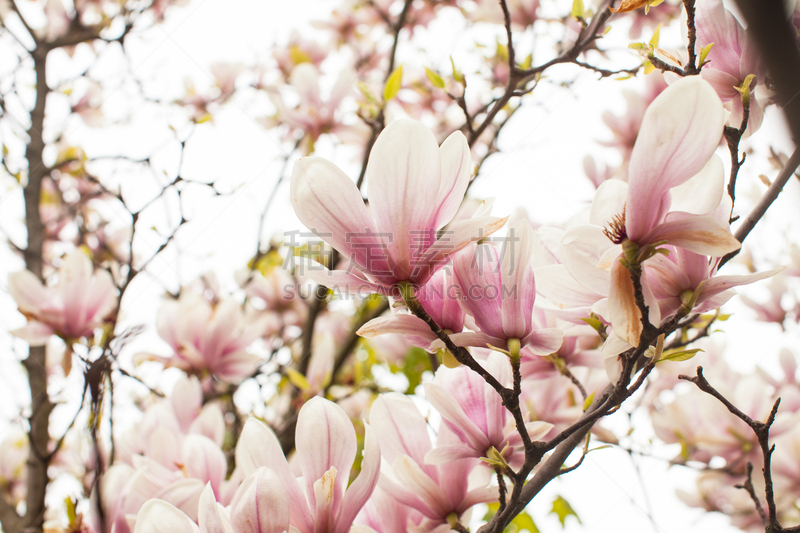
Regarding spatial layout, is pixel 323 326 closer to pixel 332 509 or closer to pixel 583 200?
pixel 583 200

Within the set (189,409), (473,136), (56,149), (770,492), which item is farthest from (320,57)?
(770,492)

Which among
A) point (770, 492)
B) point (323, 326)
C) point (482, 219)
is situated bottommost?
point (770, 492)

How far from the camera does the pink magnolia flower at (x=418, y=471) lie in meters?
0.71

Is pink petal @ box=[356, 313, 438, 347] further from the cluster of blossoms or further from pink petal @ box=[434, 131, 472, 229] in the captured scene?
pink petal @ box=[434, 131, 472, 229]

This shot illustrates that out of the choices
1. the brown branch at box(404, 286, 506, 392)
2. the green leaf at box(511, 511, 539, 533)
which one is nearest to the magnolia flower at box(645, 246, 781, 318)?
the brown branch at box(404, 286, 506, 392)

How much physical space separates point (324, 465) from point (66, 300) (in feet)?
3.64

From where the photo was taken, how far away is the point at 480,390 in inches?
27.6

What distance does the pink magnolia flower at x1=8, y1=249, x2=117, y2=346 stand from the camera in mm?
1365

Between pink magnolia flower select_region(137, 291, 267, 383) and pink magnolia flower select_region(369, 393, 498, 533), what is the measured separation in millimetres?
956

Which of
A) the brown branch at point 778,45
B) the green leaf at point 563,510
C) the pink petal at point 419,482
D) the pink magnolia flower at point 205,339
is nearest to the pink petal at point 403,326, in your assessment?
the pink petal at point 419,482

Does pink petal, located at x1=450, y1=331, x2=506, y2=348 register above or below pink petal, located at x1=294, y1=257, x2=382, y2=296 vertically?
below

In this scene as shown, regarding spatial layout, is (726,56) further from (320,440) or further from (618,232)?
(320,440)

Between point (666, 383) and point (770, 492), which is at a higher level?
point (666, 383)

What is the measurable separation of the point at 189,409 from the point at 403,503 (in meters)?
0.80
